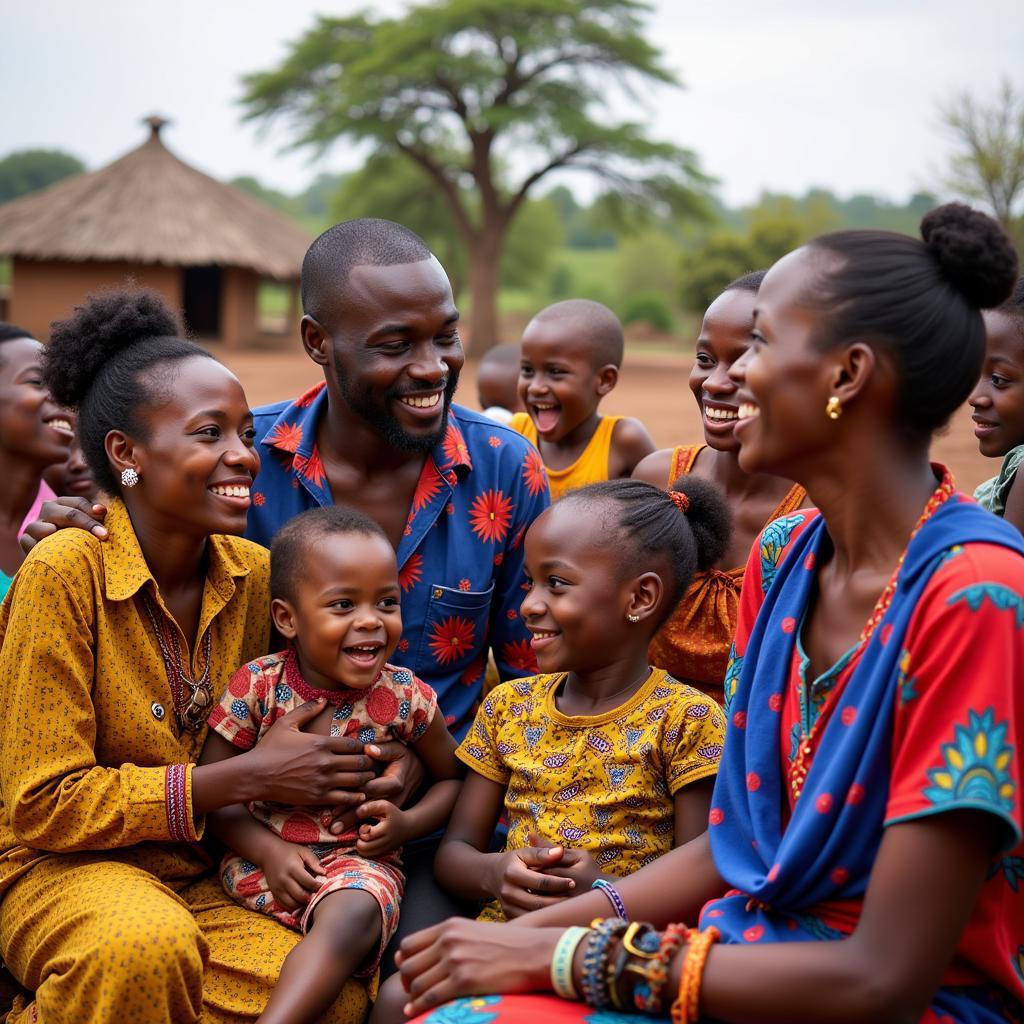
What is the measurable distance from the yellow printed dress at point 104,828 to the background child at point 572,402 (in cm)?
291

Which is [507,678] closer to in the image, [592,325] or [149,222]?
[592,325]

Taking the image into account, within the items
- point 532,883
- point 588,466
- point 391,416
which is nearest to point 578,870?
point 532,883

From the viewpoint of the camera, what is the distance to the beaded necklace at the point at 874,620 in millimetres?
2061

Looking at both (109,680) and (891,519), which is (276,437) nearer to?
(109,680)

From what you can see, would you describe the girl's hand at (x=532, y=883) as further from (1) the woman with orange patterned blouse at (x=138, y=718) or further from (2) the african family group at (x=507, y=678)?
(1) the woman with orange patterned blouse at (x=138, y=718)

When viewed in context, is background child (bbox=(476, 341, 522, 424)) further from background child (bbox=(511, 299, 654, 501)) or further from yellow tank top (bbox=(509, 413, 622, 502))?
yellow tank top (bbox=(509, 413, 622, 502))

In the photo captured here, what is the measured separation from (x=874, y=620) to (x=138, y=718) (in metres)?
1.72

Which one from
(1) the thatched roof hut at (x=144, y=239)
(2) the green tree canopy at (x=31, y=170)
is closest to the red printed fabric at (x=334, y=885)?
(1) the thatched roof hut at (x=144, y=239)

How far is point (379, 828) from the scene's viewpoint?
291 cm

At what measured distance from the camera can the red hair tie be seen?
318 cm

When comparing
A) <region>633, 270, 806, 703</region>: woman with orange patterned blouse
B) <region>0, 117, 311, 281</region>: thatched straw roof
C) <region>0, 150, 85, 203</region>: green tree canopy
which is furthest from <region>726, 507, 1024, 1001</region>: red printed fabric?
<region>0, 150, 85, 203</region>: green tree canopy

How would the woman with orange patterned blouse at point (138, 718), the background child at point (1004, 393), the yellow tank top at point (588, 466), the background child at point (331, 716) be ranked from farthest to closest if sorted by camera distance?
the yellow tank top at point (588, 466) < the background child at point (1004, 393) < the background child at point (331, 716) < the woman with orange patterned blouse at point (138, 718)

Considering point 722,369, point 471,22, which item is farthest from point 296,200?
point 722,369

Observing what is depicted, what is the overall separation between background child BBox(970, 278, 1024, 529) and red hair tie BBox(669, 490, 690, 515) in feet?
4.26
